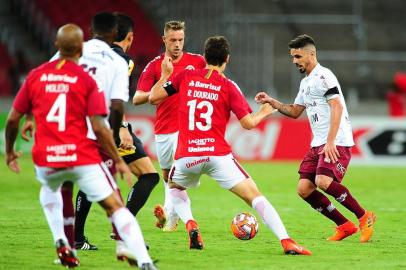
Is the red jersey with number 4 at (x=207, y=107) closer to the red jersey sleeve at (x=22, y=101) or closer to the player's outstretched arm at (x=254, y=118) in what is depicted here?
the player's outstretched arm at (x=254, y=118)

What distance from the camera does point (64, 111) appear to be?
7.52m

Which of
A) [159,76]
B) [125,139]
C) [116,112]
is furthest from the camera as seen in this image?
[159,76]

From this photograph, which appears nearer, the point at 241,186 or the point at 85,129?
the point at 85,129

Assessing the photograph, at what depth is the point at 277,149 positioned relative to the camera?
23.1 metres

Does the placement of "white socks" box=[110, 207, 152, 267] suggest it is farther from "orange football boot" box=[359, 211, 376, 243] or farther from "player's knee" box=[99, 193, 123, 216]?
"orange football boot" box=[359, 211, 376, 243]

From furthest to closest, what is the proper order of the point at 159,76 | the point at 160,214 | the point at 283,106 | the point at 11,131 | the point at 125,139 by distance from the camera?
the point at 159,76
the point at 160,214
the point at 283,106
the point at 125,139
the point at 11,131

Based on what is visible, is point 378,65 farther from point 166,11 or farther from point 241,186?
point 241,186

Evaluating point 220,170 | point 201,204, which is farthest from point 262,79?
point 220,170

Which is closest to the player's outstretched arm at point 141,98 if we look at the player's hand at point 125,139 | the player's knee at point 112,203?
the player's hand at point 125,139

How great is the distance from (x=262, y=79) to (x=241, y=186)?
16.2 metres

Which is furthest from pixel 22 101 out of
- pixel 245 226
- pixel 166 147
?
pixel 166 147

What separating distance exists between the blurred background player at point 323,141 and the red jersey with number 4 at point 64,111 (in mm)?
3282

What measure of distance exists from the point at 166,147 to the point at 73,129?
159 inches

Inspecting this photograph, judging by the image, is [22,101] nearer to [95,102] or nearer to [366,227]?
[95,102]
